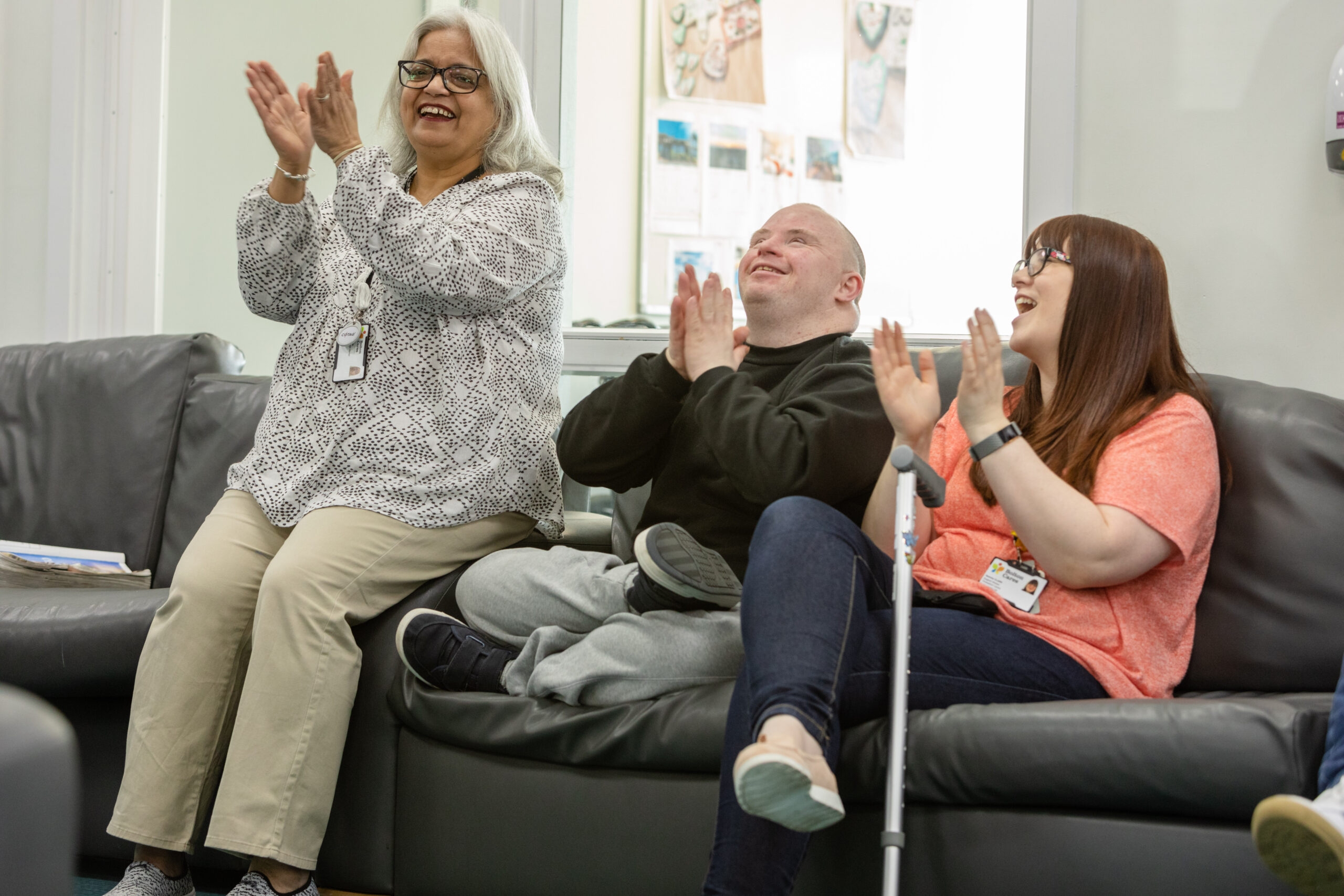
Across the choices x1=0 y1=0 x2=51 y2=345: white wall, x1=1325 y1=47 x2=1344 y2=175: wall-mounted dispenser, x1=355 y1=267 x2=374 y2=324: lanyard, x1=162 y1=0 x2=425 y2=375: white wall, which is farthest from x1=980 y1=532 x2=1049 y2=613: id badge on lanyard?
x1=0 y1=0 x2=51 y2=345: white wall

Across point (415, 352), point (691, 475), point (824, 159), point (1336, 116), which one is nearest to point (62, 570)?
point (415, 352)

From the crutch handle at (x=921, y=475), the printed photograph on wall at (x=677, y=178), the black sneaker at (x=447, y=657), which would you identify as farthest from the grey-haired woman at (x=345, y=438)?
the printed photograph on wall at (x=677, y=178)

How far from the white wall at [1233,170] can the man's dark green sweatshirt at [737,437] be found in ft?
2.75

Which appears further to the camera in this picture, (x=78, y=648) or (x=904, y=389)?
(x=78, y=648)

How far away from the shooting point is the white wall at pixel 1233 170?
2174mm

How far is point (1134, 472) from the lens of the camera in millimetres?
1507

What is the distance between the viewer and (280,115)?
6.64 ft

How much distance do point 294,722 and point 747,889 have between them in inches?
31.6

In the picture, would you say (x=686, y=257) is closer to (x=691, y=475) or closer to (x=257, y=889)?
(x=691, y=475)

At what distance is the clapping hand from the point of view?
187 centimetres

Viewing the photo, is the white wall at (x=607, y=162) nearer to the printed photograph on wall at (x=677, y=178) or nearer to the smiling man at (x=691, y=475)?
the printed photograph on wall at (x=677, y=178)

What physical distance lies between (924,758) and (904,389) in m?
0.55

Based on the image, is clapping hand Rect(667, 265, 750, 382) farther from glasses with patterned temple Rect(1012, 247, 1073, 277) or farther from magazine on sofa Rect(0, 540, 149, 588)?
magazine on sofa Rect(0, 540, 149, 588)

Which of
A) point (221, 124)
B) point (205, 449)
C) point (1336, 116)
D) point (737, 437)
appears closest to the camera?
point (737, 437)
